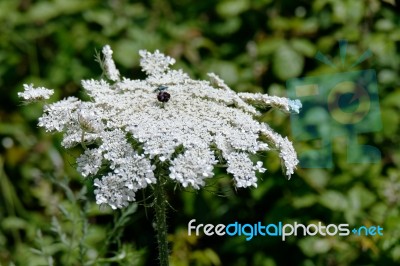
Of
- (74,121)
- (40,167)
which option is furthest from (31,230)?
(74,121)

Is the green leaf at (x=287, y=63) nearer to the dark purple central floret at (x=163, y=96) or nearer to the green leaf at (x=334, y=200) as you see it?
the green leaf at (x=334, y=200)

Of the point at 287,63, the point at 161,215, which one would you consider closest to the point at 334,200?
the point at 287,63

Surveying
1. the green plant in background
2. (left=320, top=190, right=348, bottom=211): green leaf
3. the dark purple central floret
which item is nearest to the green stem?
the green plant in background

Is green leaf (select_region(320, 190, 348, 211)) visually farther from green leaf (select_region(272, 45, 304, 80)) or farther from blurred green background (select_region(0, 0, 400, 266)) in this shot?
green leaf (select_region(272, 45, 304, 80))

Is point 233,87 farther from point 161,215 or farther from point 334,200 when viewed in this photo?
point 161,215

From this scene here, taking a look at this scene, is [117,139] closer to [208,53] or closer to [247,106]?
[247,106]
